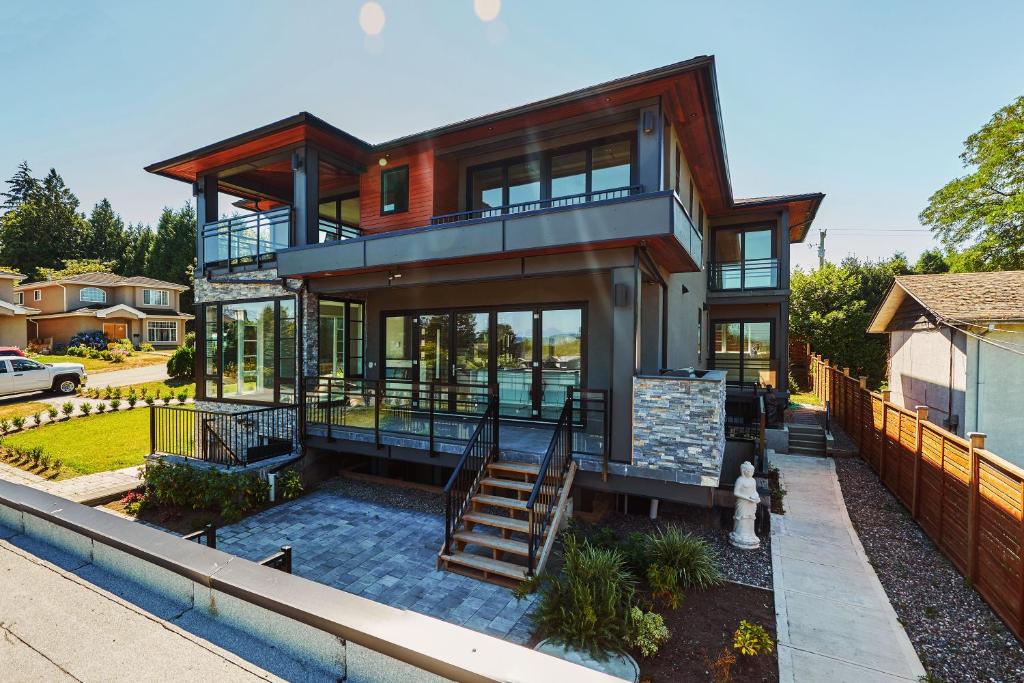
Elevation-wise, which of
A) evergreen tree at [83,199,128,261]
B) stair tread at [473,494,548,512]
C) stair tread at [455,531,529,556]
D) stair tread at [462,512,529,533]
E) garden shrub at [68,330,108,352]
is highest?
evergreen tree at [83,199,128,261]

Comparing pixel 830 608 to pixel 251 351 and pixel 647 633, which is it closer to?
pixel 647 633

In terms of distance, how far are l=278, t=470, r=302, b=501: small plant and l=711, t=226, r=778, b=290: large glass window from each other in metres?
13.7

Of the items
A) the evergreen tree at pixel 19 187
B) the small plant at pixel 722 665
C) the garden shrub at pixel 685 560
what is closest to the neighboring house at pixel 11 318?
the evergreen tree at pixel 19 187

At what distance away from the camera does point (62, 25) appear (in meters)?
8.75

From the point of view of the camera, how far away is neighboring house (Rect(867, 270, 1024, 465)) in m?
9.65

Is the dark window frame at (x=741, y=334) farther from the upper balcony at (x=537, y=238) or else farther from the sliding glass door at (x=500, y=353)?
the sliding glass door at (x=500, y=353)

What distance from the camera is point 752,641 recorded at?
4414 mm

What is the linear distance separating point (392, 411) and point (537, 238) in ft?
16.2

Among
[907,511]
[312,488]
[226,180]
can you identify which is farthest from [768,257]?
[226,180]

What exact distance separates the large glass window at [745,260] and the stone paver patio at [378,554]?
1238 cm

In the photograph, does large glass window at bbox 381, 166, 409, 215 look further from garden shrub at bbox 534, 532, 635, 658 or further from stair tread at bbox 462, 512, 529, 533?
garden shrub at bbox 534, 532, 635, 658

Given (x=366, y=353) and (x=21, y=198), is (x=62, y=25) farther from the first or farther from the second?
(x=21, y=198)

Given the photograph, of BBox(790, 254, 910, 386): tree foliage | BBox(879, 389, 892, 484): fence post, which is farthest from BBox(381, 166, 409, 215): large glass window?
Answer: BBox(790, 254, 910, 386): tree foliage

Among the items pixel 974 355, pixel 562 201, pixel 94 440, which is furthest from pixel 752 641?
pixel 94 440
